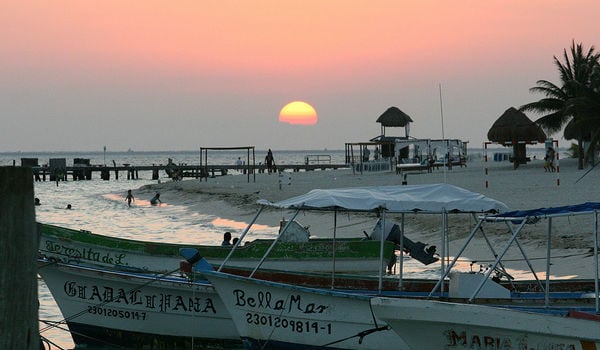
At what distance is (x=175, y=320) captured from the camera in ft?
55.8

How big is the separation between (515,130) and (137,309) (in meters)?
47.6

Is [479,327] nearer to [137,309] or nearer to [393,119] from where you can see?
[137,309]

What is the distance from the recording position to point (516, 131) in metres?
61.0

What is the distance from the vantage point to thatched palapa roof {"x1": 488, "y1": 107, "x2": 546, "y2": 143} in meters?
60.8

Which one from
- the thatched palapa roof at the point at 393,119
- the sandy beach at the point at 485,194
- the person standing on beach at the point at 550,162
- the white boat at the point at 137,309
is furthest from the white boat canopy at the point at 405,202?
the thatched palapa roof at the point at 393,119

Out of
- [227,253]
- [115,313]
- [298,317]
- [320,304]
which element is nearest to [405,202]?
[320,304]

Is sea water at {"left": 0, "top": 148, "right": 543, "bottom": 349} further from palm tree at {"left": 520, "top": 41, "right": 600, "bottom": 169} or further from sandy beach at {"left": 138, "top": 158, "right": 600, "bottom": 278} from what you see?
palm tree at {"left": 520, "top": 41, "right": 600, "bottom": 169}

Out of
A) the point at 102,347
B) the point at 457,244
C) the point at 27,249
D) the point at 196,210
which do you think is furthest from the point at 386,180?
the point at 27,249

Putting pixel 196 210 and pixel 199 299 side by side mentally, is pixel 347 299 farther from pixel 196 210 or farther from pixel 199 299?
pixel 196 210

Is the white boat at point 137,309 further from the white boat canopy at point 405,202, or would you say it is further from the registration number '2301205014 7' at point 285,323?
the white boat canopy at point 405,202

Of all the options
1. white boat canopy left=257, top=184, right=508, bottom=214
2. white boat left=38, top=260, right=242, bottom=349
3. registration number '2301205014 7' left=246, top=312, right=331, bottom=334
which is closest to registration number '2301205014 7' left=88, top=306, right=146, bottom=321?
white boat left=38, top=260, right=242, bottom=349

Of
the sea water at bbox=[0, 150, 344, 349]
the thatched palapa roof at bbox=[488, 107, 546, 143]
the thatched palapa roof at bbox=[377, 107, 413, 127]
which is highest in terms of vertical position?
the thatched palapa roof at bbox=[377, 107, 413, 127]

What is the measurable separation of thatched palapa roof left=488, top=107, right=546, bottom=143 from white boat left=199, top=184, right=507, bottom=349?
47115 mm

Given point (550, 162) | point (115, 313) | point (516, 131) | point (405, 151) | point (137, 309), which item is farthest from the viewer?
point (405, 151)
